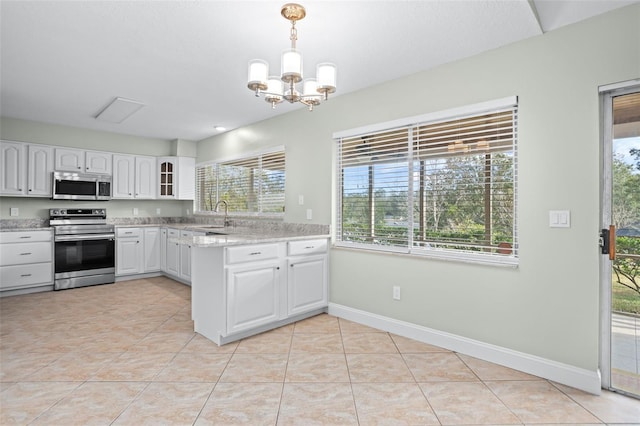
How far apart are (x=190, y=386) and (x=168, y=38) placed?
2.41 m

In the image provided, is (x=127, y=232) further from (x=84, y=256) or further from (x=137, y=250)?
(x=84, y=256)

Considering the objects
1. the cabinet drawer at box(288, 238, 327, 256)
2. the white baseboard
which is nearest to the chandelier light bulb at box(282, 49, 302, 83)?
the cabinet drawer at box(288, 238, 327, 256)

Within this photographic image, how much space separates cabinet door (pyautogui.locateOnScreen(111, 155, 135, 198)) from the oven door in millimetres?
769

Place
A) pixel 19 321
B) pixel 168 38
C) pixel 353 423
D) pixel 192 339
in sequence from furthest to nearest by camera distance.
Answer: pixel 19 321, pixel 192 339, pixel 168 38, pixel 353 423

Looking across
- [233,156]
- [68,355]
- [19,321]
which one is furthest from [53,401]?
[233,156]

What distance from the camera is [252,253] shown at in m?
3.06

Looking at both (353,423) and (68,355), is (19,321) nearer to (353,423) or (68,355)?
(68,355)

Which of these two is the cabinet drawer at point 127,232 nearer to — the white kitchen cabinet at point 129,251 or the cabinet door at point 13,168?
the white kitchen cabinet at point 129,251

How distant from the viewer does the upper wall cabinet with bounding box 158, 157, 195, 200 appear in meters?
5.93

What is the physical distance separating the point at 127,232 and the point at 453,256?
4.89 metres

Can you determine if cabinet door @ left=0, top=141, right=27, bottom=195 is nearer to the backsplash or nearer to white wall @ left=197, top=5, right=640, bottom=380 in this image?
the backsplash

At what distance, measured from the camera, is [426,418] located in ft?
6.15

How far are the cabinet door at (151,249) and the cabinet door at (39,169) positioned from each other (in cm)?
143

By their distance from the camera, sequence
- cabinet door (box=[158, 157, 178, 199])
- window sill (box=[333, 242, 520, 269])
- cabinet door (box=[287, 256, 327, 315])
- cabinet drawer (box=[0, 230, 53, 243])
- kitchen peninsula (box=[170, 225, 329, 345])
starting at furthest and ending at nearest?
cabinet door (box=[158, 157, 178, 199]) < cabinet drawer (box=[0, 230, 53, 243]) < cabinet door (box=[287, 256, 327, 315]) < kitchen peninsula (box=[170, 225, 329, 345]) < window sill (box=[333, 242, 520, 269])
